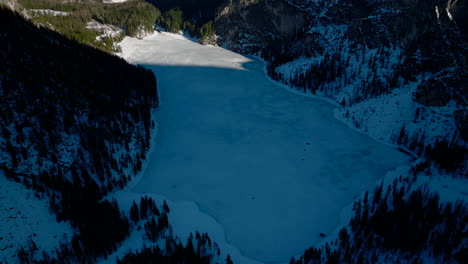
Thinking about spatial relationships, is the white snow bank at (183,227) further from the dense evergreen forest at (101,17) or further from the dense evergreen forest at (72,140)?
the dense evergreen forest at (101,17)

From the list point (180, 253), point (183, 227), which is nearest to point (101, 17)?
point (183, 227)

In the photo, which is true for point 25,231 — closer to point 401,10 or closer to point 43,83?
point 43,83

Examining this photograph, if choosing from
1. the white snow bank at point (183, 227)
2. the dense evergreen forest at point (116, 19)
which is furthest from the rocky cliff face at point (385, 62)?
the dense evergreen forest at point (116, 19)

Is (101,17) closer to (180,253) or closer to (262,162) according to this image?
(262,162)

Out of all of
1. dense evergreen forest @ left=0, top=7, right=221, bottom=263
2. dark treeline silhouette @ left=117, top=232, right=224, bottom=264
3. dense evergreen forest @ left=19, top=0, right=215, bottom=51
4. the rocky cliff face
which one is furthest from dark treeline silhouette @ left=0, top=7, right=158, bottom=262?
dense evergreen forest @ left=19, top=0, right=215, bottom=51

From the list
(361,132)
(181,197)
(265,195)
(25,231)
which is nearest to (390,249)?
(265,195)
